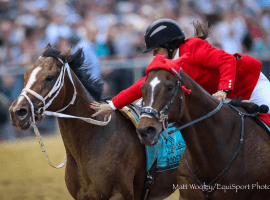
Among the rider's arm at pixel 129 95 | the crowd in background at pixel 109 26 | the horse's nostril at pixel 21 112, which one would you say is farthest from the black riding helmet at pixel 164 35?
the crowd in background at pixel 109 26

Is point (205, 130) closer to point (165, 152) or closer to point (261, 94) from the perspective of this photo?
point (261, 94)

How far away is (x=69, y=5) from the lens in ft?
35.4

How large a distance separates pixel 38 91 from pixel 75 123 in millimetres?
518

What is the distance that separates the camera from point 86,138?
3840 mm

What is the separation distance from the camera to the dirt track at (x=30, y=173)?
228 inches

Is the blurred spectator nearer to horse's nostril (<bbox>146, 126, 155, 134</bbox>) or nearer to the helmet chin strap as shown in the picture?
the helmet chin strap

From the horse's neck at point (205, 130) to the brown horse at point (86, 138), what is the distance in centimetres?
79

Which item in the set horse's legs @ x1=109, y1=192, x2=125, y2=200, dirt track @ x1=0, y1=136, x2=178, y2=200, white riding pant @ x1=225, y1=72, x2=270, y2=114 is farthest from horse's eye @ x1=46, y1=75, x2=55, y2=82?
dirt track @ x1=0, y1=136, x2=178, y2=200

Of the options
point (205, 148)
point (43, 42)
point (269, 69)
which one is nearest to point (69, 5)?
point (43, 42)

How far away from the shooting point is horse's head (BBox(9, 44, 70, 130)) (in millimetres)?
3434

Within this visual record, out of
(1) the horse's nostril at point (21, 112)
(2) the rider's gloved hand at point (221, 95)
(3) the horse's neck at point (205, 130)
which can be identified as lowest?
(3) the horse's neck at point (205, 130)

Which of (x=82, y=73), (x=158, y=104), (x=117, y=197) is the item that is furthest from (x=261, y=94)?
(x=82, y=73)

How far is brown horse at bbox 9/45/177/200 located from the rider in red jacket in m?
0.22

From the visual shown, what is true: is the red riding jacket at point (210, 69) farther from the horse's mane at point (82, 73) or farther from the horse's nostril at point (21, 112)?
the horse's nostril at point (21, 112)
